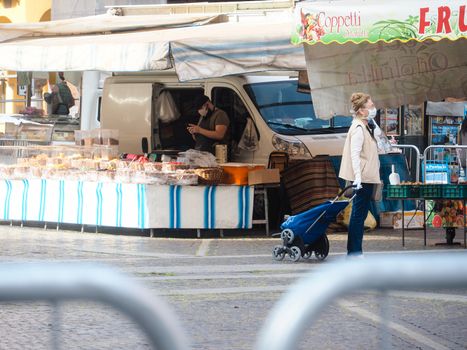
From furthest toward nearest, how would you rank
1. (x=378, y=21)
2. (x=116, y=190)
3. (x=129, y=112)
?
(x=129, y=112) → (x=116, y=190) → (x=378, y=21)

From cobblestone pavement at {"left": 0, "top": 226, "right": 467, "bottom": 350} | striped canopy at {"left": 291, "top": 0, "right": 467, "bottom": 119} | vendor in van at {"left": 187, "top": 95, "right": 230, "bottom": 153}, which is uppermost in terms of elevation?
striped canopy at {"left": 291, "top": 0, "right": 467, "bottom": 119}

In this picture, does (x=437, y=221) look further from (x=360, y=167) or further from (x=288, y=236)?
(x=288, y=236)

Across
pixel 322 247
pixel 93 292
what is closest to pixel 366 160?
pixel 322 247

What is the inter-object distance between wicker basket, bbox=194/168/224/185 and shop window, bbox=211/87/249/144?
1.96m

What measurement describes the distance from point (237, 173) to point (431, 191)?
2.67 metres

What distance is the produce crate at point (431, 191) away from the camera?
41.8 feet

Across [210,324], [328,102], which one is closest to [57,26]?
[328,102]

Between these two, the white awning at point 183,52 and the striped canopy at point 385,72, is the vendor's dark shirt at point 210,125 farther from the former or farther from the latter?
the striped canopy at point 385,72

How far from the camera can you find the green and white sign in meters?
10.9

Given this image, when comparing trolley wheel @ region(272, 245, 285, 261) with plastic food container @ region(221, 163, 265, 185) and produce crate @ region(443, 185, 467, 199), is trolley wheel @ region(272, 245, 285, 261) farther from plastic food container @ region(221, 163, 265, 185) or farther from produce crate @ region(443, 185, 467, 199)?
plastic food container @ region(221, 163, 265, 185)

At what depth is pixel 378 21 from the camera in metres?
11.4

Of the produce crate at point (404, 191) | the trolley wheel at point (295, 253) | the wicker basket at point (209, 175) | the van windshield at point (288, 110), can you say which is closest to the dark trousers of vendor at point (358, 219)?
the trolley wheel at point (295, 253)

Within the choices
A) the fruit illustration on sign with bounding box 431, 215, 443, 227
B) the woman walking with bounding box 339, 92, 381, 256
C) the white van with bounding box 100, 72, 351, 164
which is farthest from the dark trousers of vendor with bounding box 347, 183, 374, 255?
the white van with bounding box 100, 72, 351, 164

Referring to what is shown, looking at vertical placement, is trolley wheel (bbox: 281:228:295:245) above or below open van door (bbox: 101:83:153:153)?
below
